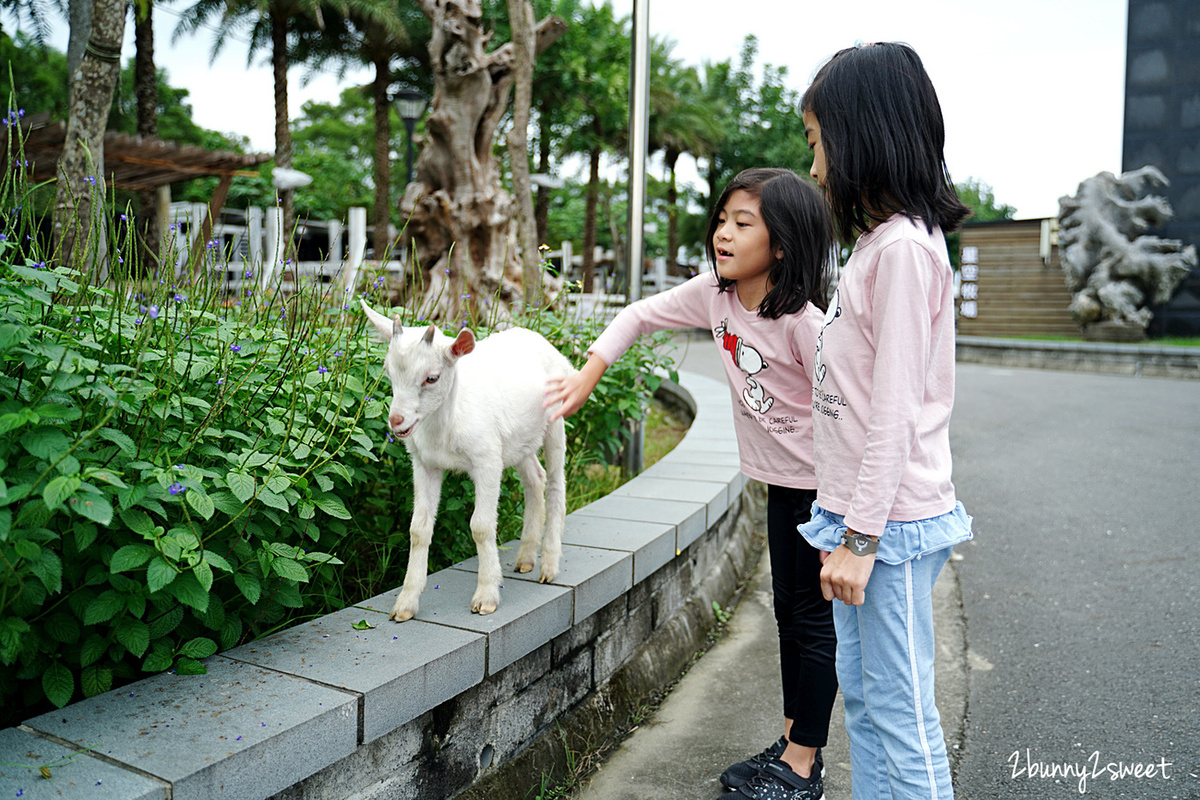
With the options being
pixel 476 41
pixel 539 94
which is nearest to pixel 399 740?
pixel 476 41

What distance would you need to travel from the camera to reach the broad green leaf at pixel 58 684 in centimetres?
196

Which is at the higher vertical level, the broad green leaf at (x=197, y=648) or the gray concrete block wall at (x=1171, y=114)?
the gray concrete block wall at (x=1171, y=114)

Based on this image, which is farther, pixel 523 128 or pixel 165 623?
pixel 523 128

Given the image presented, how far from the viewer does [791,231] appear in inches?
102

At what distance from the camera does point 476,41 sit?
805 centimetres

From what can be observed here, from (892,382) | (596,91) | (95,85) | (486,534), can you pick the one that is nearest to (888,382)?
(892,382)

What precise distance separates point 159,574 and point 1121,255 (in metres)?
23.1

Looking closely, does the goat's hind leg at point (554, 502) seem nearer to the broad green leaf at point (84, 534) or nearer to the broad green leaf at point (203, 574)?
the broad green leaf at point (203, 574)

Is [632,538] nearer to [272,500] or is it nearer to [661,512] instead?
[661,512]

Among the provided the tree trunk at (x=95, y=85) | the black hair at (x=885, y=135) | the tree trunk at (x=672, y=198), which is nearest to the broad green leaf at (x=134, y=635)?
the black hair at (x=885, y=135)

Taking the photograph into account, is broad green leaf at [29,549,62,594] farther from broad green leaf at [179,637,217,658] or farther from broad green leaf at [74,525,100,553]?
broad green leaf at [179,637,217,658]

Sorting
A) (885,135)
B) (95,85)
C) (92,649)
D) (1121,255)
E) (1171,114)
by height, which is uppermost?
(1171,114)

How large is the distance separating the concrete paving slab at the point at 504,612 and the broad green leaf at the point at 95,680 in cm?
76

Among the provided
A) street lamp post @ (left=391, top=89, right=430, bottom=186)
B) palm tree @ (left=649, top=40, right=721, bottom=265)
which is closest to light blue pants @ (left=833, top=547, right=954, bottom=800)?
street lamp post @ (left=391, top=89, right=430, bottom=186)
